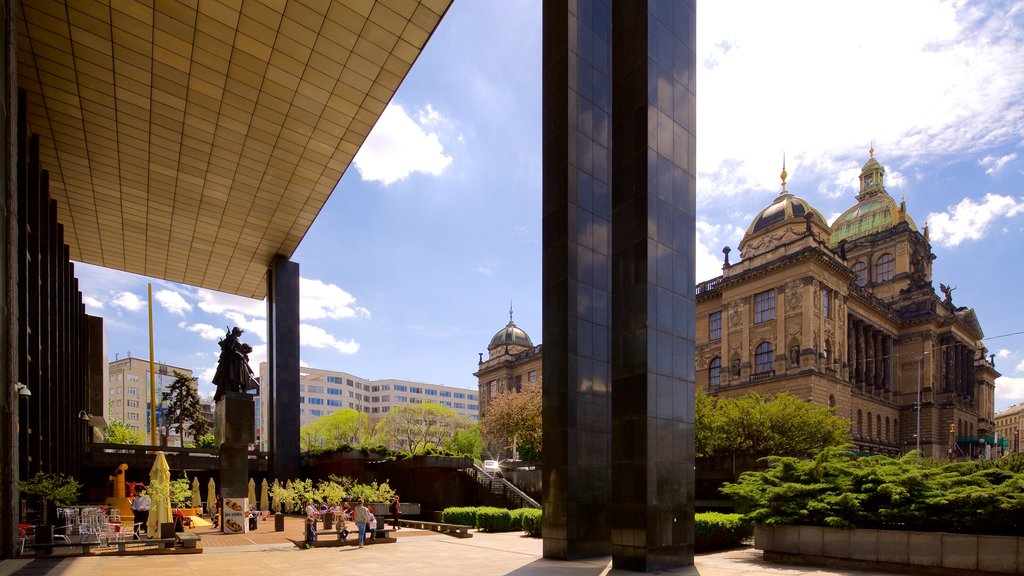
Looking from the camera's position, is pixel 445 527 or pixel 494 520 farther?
pixel 494 520

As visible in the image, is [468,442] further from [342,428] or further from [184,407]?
[184,407]

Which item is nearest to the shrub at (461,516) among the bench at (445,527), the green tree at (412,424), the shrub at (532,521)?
the bench at (445,527)

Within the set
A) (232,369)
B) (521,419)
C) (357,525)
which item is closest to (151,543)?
(357,525)

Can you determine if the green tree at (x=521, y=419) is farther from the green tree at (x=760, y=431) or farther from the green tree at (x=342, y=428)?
the green tree at (x=342, y=428)

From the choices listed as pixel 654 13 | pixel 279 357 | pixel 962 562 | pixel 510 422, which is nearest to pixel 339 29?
pixel 654 13

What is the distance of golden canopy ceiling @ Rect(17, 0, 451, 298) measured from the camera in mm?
24047

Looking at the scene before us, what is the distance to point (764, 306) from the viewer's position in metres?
63.1

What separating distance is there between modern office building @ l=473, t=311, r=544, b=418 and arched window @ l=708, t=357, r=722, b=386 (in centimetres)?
3041

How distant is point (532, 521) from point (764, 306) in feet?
153

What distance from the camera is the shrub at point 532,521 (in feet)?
78.0

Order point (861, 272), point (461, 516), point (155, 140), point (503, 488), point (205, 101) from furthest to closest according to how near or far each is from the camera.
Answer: point (861, 272)
point (503, 488)
point (155, 140)
point (205, 101)
point (461, 516)

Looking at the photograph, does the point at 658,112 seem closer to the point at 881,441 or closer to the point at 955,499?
the point at 955,499

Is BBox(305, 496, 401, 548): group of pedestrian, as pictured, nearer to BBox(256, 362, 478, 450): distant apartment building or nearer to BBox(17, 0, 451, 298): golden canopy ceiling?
BBox(17, 0, 451, 298): golden canopy ceiling

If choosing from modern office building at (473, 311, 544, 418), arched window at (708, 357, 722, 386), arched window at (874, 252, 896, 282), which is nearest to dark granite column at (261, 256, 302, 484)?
arched window at (708, 357, 722, 386)
